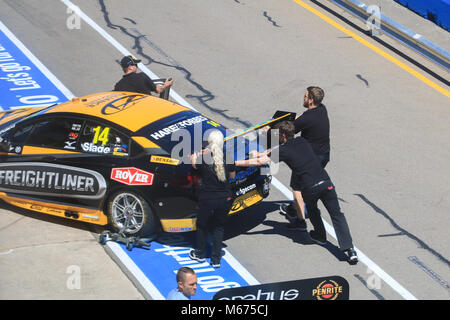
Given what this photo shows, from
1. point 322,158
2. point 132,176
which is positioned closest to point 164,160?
point 132,176

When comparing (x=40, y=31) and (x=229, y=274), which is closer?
(x=229, y=274)

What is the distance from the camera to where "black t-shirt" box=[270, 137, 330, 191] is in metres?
8.77

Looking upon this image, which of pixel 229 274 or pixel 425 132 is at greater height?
pixel 425 132

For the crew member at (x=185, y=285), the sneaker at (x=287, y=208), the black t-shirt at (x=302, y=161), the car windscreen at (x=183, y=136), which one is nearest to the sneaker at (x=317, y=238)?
the sneaker at (x=287, y=208)

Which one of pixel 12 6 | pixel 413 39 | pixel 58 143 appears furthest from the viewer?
pixel 12 6

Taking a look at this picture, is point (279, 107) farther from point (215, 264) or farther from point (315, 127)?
point (215, 264)

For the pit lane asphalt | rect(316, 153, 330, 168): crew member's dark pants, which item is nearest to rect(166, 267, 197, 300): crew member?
the pit lane asphalt

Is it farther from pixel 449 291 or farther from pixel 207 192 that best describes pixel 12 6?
pixel 449 291

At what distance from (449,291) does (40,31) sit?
11285 millimetres

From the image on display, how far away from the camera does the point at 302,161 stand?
8.80 metres

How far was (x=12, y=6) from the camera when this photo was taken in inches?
689

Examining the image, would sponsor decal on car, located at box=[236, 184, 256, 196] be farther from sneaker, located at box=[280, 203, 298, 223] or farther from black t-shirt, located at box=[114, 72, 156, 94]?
black t-shirt, located at box=[114, 72, 156, 94]

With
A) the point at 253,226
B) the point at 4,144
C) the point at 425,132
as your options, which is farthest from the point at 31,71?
the point at 425,132

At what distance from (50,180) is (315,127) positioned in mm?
3554
